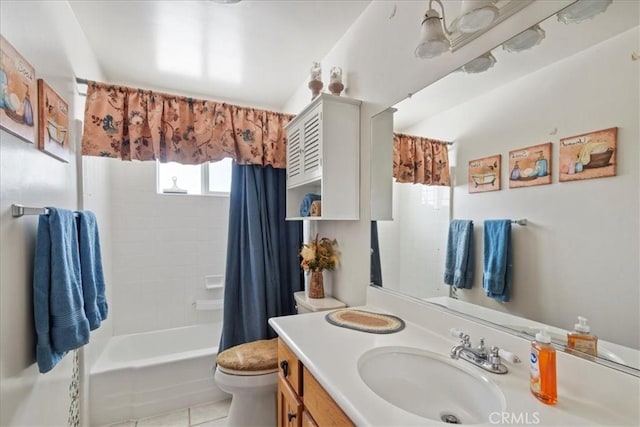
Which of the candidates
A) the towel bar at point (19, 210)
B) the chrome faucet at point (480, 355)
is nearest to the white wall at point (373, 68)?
the chrome faucet at point (480, 355)

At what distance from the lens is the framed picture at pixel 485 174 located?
103 centimetres

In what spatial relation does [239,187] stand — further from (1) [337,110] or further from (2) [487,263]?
(2) [487,263]

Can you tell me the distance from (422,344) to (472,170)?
0.68 metres

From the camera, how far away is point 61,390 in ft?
4.72

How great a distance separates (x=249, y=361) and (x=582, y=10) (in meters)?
2.02

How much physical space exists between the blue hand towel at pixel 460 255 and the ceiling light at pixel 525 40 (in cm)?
59

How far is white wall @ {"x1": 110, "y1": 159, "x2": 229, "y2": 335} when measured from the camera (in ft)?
8.72

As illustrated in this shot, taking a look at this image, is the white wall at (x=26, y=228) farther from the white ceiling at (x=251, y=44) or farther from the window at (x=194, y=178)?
the window at (x=194, y=178)

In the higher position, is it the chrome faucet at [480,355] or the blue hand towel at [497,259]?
the blue hand towel at [497,259]

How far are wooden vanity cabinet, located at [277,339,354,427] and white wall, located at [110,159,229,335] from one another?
191cm

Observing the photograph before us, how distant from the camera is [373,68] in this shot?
1567mm

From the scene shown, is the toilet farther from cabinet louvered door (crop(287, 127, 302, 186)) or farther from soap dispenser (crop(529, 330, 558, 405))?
soap dispenser (crop(529, 330, 558, 405))

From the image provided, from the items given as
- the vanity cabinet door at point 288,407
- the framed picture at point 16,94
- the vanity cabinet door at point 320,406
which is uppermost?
the framed picture at point 16,94

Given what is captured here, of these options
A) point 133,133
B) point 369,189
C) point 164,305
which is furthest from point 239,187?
point 164,305
